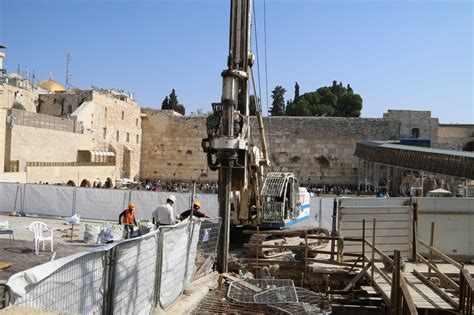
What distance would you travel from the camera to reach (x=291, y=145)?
37281 mm

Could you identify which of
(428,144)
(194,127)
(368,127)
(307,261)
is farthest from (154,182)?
(307,261)

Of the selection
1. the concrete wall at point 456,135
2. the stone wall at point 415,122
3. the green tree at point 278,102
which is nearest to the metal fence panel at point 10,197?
the stone wall at point 415,122

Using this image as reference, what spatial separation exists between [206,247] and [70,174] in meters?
19.5

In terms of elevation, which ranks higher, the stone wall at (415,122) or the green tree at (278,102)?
the green tree at (278,102)

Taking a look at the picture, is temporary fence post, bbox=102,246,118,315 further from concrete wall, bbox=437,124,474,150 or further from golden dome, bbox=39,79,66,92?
golden dome, bbox=39,79,66,92

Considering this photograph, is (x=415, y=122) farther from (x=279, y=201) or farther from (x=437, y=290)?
(x=437, y=290)

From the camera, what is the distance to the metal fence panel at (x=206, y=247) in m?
7.32

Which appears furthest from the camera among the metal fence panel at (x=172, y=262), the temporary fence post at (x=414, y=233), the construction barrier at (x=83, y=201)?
the construction barrier at (x=83, y=201)

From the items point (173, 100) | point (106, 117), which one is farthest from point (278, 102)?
point (106, 117)

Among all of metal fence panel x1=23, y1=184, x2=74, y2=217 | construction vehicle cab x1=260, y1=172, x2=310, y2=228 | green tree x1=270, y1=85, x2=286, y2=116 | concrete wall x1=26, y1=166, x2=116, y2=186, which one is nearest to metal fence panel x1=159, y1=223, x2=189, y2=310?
construction vehicle cab x1=260, y1=172, x2=310, y2=228

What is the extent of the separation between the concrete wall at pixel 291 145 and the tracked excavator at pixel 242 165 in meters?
24.0

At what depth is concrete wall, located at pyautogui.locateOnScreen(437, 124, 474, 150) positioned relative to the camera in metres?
42.3

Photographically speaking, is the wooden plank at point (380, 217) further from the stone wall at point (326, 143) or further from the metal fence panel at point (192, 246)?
the stone wall at point (326, 143)

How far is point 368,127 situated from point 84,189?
85.2 ft
